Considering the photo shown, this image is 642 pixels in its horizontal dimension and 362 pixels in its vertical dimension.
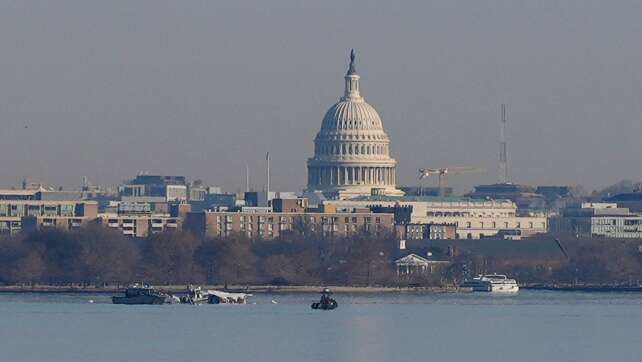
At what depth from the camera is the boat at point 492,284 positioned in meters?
185

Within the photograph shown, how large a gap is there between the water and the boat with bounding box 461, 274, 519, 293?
25.3 metres

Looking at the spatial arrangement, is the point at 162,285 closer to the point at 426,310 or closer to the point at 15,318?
the point at 426,310

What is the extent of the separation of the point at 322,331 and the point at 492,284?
64.3 m

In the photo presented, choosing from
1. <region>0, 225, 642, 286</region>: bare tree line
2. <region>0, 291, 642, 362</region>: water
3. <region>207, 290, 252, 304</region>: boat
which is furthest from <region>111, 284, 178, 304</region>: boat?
<region>0, 225, 642, 286</region>: bare tree line

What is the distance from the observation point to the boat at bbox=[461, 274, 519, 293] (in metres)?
185

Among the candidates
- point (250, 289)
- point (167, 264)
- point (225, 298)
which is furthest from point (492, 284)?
point (225, 298)

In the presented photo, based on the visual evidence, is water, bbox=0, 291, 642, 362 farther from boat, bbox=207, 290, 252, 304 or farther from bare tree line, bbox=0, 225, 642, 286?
bare tree line, bbox=0, 225, 642, 286

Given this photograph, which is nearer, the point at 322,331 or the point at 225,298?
the point at 322,331

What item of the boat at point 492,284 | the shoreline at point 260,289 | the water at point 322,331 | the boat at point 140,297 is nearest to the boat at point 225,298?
the water at point 322,331

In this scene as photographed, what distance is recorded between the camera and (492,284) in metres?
186

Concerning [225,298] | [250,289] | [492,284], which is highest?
[492,284]

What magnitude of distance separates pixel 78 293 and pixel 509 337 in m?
57.5

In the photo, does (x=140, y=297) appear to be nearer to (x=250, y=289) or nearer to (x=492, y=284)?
→ (x=250, y=289)

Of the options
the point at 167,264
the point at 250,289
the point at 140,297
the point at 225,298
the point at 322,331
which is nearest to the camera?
the point at 322,331
